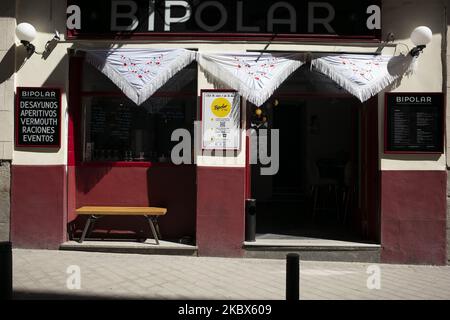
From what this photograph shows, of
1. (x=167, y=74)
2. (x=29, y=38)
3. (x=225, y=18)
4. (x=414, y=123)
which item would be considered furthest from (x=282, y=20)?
(x=29, y=38)

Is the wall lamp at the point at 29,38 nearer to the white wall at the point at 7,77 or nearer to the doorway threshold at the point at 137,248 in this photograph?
the white wall at the point at 7,77

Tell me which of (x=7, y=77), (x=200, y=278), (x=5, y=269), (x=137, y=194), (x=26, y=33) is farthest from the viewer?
(x=137, y=194)

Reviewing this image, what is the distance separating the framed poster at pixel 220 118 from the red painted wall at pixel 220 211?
41 cm

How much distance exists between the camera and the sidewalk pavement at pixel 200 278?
5441 millimetres

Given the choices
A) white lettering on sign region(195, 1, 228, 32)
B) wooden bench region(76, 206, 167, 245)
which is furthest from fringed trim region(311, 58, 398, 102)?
wooden bench region(76, 206, 167, 245)

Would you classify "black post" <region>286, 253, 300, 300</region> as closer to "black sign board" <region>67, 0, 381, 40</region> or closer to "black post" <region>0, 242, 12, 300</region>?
"black post" <region>0, 242, 12, 300</region>

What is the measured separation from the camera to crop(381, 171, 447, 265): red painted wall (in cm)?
707

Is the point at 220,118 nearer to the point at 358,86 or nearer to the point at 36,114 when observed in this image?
the point at 358,86

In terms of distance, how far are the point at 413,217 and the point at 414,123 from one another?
138cm

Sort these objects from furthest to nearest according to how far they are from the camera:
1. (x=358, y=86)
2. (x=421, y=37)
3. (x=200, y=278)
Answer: (x=358, y=86)
(x=421, y=37)
(x=200, y=278)

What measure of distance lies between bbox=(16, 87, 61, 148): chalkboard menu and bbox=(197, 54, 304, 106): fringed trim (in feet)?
7.46

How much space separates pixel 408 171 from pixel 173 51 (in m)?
3.90

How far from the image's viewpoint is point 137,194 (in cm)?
769

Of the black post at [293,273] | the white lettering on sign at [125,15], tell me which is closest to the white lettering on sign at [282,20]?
the white lettering on sign at [125,15]
